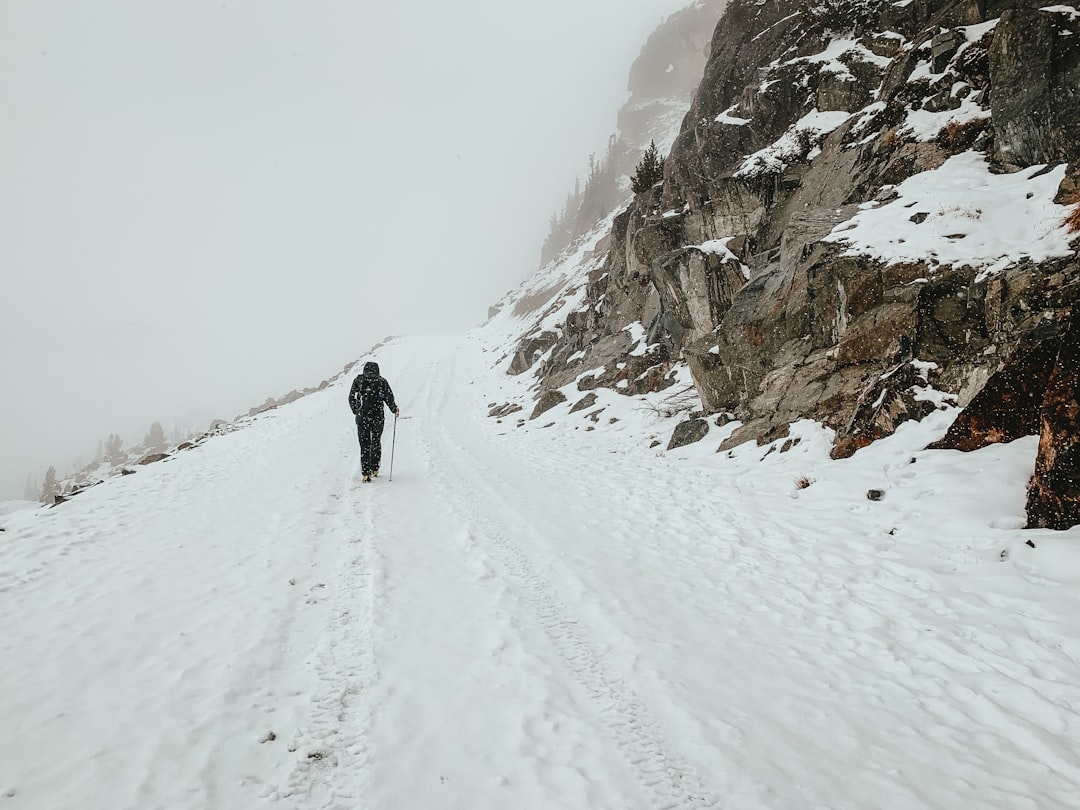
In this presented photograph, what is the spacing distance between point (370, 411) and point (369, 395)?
42 centimetres

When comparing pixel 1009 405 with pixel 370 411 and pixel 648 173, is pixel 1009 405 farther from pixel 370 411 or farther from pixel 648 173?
pixel 648 173

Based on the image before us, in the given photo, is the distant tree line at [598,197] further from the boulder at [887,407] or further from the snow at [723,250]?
the boulder at [887,407]

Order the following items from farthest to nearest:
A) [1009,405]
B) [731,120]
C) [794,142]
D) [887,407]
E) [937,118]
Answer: [731,120], [794,142], [937,118], [887,407], [1009,405]

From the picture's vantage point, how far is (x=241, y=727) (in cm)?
334

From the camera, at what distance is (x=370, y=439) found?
11086 millimetres

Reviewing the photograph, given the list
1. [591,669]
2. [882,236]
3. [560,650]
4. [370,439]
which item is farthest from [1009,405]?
[370,439]

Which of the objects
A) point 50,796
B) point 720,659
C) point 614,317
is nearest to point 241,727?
point 50,796

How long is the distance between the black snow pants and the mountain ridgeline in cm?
849

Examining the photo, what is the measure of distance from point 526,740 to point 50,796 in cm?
275

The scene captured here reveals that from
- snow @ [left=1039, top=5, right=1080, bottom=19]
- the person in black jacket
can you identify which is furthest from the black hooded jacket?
snow @ [left=1039, top=5, right=1080, bottom=19]

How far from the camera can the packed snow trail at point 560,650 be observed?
2961mm

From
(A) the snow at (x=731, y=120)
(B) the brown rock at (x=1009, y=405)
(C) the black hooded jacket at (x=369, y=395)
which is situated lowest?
(B) the brown rock at (x=1009, y=405)

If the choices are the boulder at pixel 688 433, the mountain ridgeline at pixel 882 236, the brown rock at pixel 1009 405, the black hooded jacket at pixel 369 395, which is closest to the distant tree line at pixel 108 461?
the black hooded jacket at pixel 369 395

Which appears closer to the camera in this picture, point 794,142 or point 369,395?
point 369,395
